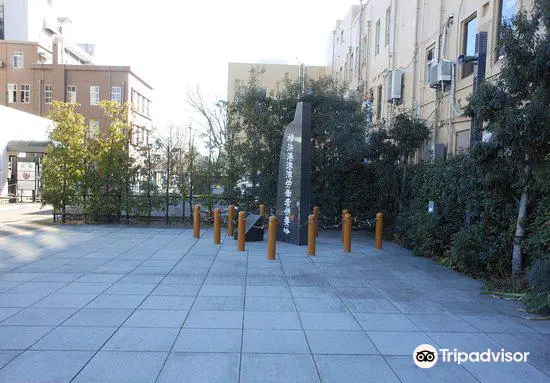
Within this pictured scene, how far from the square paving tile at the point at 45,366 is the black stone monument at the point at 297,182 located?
8394mm

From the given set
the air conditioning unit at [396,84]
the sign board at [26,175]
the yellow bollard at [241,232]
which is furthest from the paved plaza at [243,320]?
the sign board at [26,175]

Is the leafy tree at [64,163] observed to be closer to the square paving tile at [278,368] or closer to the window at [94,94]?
the square paving tile at [278,368]

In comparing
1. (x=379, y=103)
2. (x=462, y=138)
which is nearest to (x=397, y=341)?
(x=462, y=138)

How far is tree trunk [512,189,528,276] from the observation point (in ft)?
27.3

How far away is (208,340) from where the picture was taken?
5.47 metres

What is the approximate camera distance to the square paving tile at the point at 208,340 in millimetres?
5203

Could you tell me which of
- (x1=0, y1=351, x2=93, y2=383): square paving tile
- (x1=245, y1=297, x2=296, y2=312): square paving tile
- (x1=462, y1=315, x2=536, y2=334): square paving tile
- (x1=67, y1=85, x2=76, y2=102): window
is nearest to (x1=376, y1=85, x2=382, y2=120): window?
(x1=245, y1=297, x2=296, y2=312): square paving tile

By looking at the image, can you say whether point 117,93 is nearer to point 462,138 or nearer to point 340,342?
point 462,138

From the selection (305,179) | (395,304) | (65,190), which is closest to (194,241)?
(305,179)

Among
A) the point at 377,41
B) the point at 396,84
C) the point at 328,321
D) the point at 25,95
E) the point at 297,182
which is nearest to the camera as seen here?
the point at 328,321

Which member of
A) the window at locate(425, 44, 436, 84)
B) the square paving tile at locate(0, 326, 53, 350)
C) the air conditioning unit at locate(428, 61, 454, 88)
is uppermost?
the window at locate(425, 44, 436, 84)

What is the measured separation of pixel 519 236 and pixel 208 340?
567 cm

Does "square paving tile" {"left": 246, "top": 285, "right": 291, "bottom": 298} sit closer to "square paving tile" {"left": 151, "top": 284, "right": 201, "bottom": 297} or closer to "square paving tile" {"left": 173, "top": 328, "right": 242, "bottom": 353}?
"square paving tile" {"left": 151, "top": 284, "right": 201, "bottom": 297}

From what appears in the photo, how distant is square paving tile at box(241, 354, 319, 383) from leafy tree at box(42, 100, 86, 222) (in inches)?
529
